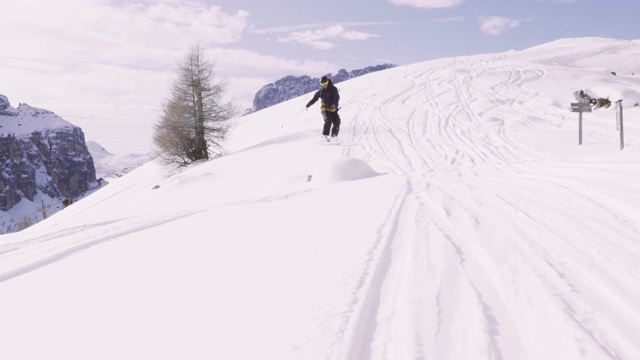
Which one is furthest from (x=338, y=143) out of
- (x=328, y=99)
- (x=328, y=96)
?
(x=328, y=96)

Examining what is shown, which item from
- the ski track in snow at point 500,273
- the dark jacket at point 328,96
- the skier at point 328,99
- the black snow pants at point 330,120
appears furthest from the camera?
the black snow pants at point 330,120

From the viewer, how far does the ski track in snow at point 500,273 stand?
9.21 ft

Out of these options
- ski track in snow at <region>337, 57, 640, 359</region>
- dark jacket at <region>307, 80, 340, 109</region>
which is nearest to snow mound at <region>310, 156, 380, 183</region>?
ski track in snow at <region>337, 57, 640, 359</region>

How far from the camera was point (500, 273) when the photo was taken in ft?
12.9

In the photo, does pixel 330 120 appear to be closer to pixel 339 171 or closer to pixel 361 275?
pixel 339 171

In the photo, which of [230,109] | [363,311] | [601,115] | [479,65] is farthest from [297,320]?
[479,65]

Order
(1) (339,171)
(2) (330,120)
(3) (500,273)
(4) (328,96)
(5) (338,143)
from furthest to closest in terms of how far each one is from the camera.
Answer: (5) (338,143), (2) (330,120), (4) (328,96), (1) (339,171), (3) (500,273)

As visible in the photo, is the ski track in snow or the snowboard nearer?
the ski track in snow

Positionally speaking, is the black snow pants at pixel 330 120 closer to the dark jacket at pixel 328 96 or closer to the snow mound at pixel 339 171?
the dark jacket at pixel 328 96

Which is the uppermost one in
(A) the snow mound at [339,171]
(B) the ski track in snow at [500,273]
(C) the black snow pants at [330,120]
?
(C) the black snow pants at [330,120]

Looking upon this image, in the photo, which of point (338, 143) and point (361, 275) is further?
point (338, 143)

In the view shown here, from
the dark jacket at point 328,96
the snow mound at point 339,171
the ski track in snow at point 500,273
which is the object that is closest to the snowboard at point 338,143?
the dark jacket at point 328,96

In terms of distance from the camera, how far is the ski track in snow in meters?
2.81

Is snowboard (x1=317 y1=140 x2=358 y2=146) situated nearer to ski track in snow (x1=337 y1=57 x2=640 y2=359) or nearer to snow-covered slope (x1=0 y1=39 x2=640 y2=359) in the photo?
snow-covered slope (x1=0 y1=39 x2=640 y2=359)
